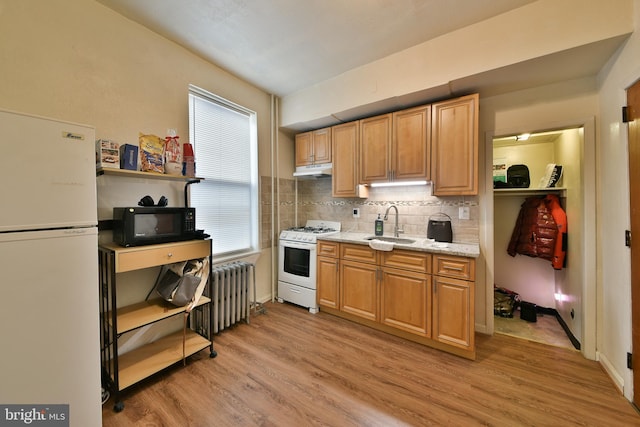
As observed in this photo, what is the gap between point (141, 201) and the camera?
1808mm

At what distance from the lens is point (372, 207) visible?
10.3 feet

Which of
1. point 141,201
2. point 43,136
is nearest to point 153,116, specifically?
point 141,201

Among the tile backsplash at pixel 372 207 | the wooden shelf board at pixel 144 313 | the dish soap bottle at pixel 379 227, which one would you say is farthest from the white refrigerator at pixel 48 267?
the dish soap bottle at pixel 379 227

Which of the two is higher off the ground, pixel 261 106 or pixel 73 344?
pixel 261 106

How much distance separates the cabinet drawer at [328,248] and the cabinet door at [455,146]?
49.0 inches

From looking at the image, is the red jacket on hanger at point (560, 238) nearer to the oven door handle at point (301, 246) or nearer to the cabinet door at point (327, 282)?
the cabinet door at point (327, 282)

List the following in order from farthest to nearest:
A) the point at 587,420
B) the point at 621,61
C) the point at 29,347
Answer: the point at 621,61, the point at 587,420, the point at 29,347

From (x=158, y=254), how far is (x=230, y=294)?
100 centimetres

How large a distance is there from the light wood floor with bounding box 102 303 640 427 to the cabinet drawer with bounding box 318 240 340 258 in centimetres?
92

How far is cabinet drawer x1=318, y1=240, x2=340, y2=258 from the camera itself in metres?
2.76

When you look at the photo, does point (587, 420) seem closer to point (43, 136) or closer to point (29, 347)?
point (29, 347)

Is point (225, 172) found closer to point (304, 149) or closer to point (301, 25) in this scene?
point (304, 149)

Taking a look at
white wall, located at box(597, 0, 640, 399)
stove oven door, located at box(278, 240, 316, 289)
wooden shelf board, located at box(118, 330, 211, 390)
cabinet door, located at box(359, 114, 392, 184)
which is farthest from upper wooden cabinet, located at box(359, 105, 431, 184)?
wooden shelf board, located at box(118, 330, 211, 390)

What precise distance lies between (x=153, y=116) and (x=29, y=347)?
178 cm
